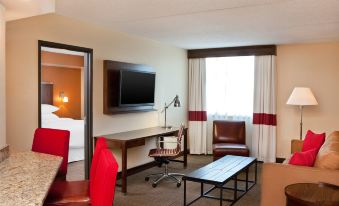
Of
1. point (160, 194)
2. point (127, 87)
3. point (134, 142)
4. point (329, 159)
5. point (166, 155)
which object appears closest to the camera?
point (329, 159)

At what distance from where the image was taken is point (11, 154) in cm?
265

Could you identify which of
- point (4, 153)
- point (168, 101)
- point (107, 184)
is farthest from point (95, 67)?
point (107, 184)

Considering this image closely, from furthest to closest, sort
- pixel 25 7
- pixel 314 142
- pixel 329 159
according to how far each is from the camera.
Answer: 1. pixel 314 142
2. pixel 329 159
3. pixel 25 7

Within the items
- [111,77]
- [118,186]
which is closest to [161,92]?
[111,77]

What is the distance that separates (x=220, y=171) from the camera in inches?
154

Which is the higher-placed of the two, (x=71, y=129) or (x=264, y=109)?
(x=264, y=109)

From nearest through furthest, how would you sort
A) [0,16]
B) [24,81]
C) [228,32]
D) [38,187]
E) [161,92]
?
1. [38,187]
2. [0,16]
3. [24,81]
4. [228,32]
5. [161,92]

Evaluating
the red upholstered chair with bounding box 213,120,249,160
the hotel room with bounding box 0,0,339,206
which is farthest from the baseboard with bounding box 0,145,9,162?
the red upholstered chair with bounding box 213,120,249,160

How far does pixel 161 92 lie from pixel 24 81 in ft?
9.87

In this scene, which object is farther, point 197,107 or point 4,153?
point 197,107

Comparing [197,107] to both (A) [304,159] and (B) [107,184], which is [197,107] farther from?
(B) [107,184]

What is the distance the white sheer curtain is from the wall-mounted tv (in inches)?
70.6

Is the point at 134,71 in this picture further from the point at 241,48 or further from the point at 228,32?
the point at 241,48

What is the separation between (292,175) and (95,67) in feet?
9.92
